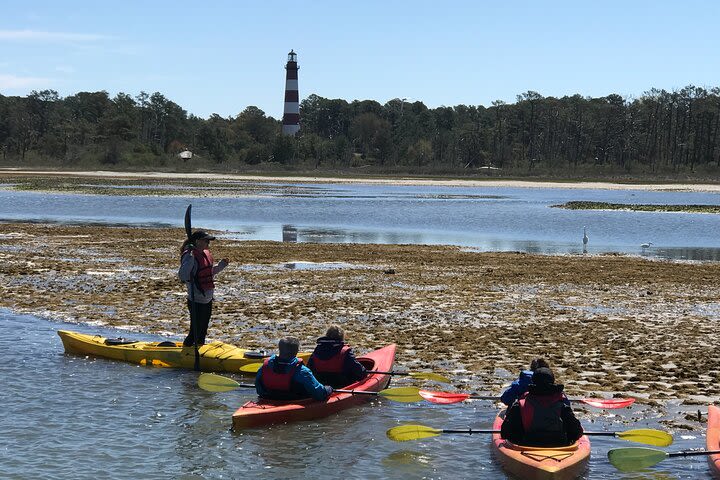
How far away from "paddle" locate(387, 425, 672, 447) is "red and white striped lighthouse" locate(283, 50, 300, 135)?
125m

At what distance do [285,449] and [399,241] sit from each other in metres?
26.6

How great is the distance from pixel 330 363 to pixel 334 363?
6 cm

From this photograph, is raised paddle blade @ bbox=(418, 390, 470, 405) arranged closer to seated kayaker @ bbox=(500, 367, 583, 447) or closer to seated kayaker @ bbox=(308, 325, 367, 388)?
seated kayaker @ bbox=(308, 325, 367, 388)

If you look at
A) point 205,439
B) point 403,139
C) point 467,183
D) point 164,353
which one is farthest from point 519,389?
point 403,139

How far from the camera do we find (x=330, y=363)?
12.9m

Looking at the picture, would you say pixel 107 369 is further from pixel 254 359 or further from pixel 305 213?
pixel 305 213

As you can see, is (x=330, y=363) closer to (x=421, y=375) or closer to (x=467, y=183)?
(x=421, y=375)

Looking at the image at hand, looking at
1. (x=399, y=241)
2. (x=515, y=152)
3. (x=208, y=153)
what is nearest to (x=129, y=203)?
(x=399, y=241)

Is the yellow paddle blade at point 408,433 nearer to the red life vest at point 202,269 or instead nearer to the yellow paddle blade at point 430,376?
the yellow paddle blade at point 430,376

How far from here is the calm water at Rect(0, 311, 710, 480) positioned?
10.4 metres

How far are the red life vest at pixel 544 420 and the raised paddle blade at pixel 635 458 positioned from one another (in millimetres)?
589

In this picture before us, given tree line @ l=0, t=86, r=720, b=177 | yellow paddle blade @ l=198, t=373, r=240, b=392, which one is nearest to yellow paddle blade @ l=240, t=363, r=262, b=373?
yellow paddle blade @ l=198, t=373, r=240, b=392

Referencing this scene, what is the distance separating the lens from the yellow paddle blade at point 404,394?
12.4 meters

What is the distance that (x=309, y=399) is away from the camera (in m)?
12.1
